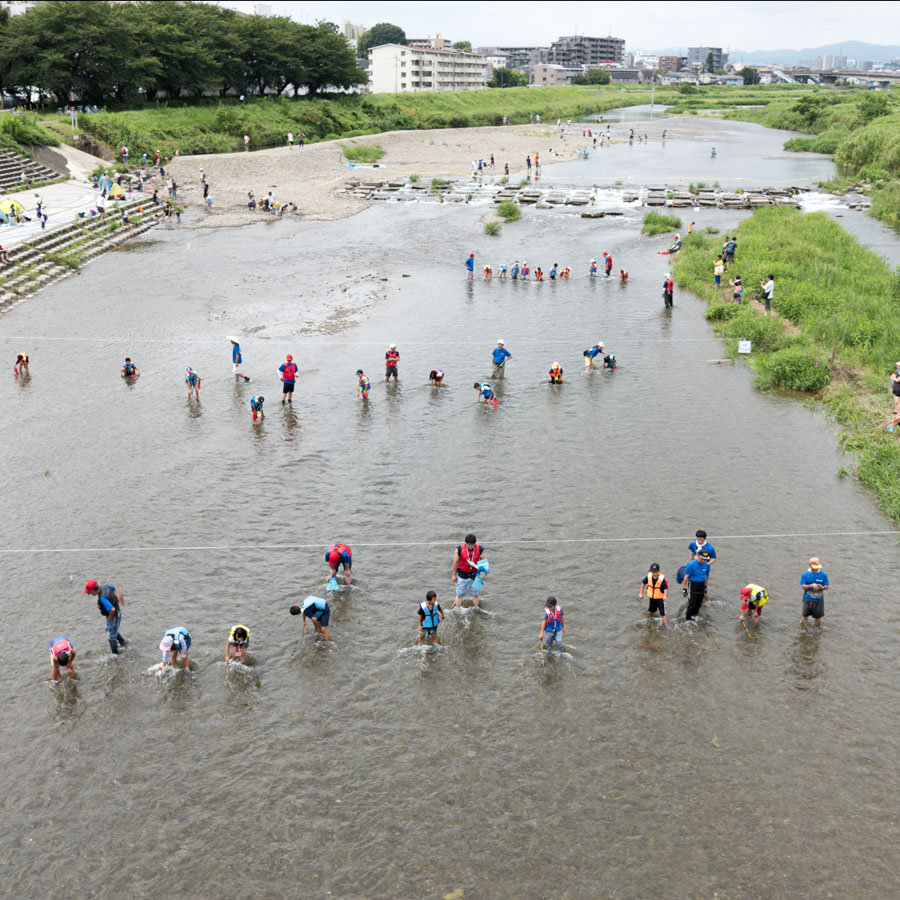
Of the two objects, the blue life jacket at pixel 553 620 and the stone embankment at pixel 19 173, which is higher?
the stone embankment at pixel 19 173

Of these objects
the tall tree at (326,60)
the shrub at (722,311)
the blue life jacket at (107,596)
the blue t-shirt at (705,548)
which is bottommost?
the blue life jacket at (107,596)

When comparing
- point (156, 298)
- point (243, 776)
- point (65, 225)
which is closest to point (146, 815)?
point (243, 776)

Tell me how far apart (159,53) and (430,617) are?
89.0 metres

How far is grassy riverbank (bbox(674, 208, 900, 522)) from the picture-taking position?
23109mm

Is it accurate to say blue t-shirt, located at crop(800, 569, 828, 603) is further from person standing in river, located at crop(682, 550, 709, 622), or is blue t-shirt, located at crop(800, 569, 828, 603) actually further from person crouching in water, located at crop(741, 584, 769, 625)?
person standing in river, located at crop(682, 550, 709, 622)

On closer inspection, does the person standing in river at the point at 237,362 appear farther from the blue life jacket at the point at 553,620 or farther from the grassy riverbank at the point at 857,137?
the grassy riverbank at the point at 857,137

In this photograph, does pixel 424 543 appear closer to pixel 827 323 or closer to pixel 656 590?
pixel 656 590

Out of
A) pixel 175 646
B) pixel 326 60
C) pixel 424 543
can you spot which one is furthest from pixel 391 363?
pixel 326 60

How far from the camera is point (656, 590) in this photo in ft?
48.8

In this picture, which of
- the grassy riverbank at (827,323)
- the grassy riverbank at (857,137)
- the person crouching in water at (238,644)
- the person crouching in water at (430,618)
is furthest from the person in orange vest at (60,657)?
the grassy riverbank at (857,137)

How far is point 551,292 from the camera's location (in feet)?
133

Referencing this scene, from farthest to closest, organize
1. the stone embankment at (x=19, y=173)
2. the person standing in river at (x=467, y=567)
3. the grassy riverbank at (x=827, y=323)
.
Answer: the stone embankment at (x=19, y=173) → the grassy riverbank at (x=827, y=323) → the person standing in river at (x=467, y=567)

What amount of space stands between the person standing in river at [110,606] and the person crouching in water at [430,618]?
5075 mm

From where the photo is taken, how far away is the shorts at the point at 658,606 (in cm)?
1499
